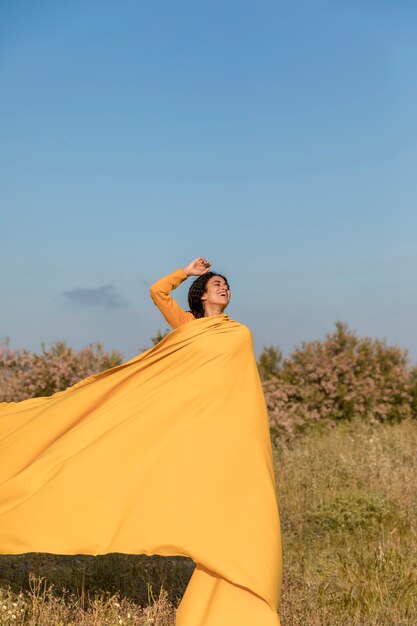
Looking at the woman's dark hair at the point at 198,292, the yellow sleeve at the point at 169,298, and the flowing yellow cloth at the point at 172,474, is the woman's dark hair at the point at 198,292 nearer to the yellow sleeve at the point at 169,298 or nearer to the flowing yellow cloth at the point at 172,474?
the yellow sleeve at the point at 169,298

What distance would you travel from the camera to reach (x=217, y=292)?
5.62 m

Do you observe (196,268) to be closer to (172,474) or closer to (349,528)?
(172,474)

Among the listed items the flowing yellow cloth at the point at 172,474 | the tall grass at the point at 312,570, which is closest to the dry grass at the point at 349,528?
the tall grass at the point at 312,570

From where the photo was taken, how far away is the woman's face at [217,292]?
18.4 feet

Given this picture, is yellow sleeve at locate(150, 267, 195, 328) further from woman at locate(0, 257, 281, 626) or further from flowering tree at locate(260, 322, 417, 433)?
flowering tree at locate(260, 322, 417, 433)

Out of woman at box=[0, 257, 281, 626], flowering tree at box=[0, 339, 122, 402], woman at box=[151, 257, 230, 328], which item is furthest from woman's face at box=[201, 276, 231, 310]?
flowering tree at box=[0, 339, 122, 402]

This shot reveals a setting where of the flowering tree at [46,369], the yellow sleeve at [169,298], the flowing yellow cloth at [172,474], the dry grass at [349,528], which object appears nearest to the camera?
the flowing yellow cloth at [172,474]

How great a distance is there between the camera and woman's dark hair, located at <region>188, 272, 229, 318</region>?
5750 millimetres

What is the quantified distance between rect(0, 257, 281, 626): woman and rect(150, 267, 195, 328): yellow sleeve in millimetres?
540

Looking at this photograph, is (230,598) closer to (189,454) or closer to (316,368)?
(189,454)

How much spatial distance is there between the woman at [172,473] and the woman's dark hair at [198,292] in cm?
54

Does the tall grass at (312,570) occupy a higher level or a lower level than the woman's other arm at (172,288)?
lower

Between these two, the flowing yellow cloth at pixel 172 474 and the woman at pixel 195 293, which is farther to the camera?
the woman at pixel 195 293

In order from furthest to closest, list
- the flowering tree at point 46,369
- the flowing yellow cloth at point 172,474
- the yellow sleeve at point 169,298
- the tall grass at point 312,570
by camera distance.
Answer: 1. the flowering tree at point 46,369
2. the yellow sleeve at point 169,298
3. the tall grass at point 312,570
4. the flowing yellow cloth at point 172,474
